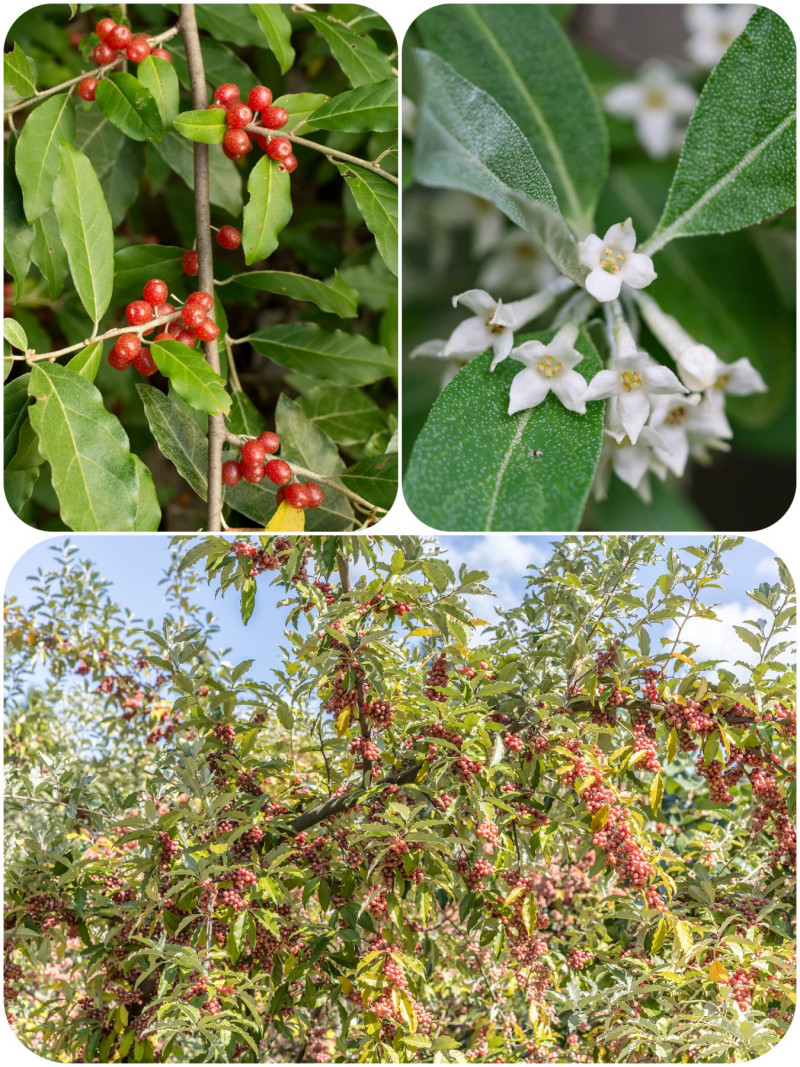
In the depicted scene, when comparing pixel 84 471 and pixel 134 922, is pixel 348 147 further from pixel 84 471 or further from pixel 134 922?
pixel 134 922

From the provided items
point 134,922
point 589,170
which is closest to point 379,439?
point 589,170

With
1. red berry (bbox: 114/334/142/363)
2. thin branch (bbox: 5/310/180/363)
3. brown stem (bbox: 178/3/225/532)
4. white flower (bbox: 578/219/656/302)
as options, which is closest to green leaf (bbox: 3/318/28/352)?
thin branch (bbox: 5/310/180/363)

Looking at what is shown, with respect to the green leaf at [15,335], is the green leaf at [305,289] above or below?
below

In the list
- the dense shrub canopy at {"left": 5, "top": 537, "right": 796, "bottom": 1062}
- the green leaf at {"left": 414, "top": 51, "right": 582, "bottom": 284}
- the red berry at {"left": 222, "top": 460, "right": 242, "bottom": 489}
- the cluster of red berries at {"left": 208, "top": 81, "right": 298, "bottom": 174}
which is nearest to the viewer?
the green leaf at {"left": 414, "top": 51, "right": 582, "bottom": 284}

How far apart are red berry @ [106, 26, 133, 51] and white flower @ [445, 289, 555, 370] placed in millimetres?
550

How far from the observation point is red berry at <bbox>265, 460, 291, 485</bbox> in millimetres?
1081

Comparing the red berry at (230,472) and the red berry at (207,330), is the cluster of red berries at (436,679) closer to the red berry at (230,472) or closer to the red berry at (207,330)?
the red berry at (230,472)

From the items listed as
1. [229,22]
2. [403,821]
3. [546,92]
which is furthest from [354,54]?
[403,821]

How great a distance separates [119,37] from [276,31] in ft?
0.64

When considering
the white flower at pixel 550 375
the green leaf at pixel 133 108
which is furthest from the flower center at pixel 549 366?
the green leaf at pixel 133 108

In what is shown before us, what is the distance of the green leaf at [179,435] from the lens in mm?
1085

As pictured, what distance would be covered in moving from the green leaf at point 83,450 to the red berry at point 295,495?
0.20m

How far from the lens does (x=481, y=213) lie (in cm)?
94

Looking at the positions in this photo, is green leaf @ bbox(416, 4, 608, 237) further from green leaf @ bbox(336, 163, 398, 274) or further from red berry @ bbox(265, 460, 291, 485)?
red berry @ bbox(265, 460, 291, 485)
